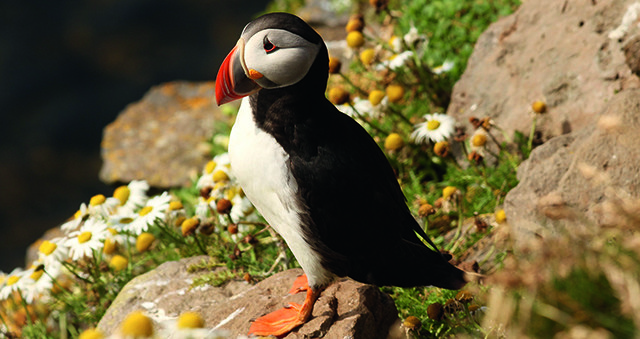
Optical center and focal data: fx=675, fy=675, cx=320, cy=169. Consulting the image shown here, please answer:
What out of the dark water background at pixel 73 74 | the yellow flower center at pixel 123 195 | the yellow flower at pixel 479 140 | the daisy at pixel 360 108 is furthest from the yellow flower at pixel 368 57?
the dark water background at pixel 73 74

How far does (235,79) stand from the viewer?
246 cm

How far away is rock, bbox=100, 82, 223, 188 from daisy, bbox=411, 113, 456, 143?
2.38 m

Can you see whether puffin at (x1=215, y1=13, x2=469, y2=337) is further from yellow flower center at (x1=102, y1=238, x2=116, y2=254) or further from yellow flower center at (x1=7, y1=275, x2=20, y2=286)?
yellow flower center at (x1=7, y1=275, x2=20, y2=286)

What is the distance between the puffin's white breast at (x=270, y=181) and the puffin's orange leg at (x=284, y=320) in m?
0.10

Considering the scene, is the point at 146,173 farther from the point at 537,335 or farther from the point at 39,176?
the point at 537,335

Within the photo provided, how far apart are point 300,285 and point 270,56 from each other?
116 cm

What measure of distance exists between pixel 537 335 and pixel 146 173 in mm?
4501

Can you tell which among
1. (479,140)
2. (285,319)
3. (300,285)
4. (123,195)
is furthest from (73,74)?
(285,319)

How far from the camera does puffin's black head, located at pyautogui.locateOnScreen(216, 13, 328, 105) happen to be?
2.40 metres

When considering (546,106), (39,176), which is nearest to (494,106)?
(546,106)

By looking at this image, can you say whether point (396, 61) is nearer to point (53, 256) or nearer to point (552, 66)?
point (552, 66)

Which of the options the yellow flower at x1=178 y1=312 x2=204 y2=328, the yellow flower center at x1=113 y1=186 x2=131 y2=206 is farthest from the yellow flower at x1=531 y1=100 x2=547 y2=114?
the yellow flower at x1=178 y1=312 x2=204 y2=328

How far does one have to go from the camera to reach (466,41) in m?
5.23

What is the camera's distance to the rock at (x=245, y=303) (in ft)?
9.16
